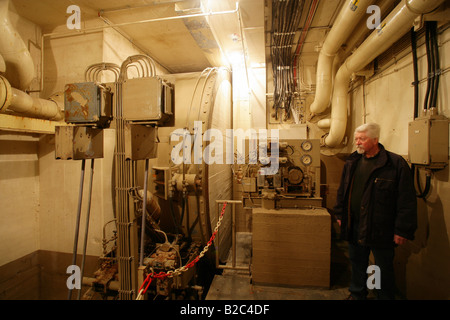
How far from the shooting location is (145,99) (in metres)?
1.80

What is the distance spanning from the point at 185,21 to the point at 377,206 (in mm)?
3210

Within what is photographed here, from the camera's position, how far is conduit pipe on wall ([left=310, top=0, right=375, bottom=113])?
8.10ft

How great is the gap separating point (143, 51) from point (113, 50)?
953 mm

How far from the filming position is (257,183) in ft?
8.91

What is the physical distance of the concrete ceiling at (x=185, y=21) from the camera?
2734mm

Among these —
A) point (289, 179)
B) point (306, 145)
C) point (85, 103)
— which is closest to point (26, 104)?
point (85, 103)

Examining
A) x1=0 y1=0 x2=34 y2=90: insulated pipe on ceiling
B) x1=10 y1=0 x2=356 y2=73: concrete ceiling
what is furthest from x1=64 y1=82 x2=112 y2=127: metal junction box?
x1=10 y1=0 x2=356 y2=73: concrete ceiling

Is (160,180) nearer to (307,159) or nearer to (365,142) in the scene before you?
(307,159)

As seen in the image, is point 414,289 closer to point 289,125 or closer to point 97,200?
point 289,125

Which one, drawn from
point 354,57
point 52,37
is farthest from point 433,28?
point 52,37

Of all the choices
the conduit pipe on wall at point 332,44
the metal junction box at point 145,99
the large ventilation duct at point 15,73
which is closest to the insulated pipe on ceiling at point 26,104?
the large ventilation duct at point 15,73

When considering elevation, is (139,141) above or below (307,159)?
above

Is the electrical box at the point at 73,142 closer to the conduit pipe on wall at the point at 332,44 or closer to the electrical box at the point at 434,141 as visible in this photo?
the electrical box at the point at 434,141

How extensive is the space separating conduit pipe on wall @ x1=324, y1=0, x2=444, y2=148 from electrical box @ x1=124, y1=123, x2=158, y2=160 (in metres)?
2.70
